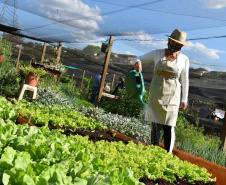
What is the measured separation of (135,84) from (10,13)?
605 centimetres

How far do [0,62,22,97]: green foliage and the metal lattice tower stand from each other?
160cm

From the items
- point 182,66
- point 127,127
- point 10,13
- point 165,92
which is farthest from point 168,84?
point 10,13

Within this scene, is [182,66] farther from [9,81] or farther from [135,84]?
[9,81]

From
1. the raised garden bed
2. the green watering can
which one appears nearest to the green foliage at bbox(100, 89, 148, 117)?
the raised garden bed

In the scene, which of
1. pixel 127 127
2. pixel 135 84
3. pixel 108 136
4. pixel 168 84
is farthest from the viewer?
pixel 127 127

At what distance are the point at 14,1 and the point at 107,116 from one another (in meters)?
4.17

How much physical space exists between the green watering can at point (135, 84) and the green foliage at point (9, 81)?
4.40 m

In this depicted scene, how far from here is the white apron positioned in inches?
151

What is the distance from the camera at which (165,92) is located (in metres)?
3.87

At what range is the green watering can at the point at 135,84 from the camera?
14.0 ft

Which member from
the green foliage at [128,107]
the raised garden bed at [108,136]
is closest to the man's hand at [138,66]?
the raised garden bed at [108,136]

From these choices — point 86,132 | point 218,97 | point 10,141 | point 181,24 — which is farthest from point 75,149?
point 218,97

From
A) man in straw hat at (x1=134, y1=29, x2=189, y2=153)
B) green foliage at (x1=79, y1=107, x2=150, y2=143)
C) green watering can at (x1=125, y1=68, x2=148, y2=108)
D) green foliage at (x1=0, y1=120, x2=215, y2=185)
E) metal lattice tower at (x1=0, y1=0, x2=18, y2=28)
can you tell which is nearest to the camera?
green foliage at (x1=0, y1=120, x2=215, y2=185)

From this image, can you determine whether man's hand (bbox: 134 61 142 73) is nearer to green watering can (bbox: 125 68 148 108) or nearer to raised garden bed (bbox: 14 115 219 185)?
green watering can (bbox: 125 68 148 108)
